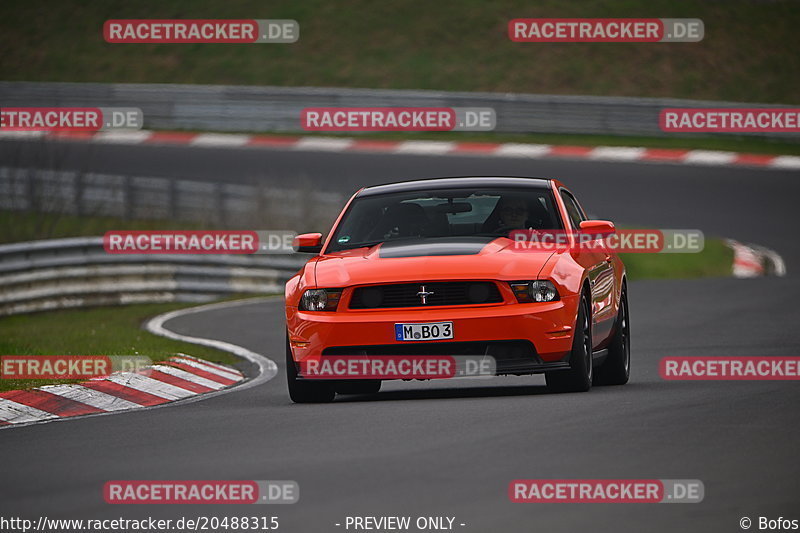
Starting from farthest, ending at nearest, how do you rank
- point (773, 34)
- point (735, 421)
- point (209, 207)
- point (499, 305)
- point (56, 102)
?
point (773, 34)
point (56, 102)
point (209, 207)
point (499, 305)
point (735, 421)

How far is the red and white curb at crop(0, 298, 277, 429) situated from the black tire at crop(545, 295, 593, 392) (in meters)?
2.74

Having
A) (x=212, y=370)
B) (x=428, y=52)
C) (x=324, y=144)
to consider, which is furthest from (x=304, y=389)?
(x=428, y=52)

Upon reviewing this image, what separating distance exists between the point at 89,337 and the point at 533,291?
718 cm

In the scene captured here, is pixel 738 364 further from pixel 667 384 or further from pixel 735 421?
pixel 735 421

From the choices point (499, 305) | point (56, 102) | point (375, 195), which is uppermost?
point (56, 102)

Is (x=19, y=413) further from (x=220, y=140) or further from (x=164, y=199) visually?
(x=220, y=140)

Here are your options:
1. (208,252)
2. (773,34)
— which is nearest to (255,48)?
(773,34)

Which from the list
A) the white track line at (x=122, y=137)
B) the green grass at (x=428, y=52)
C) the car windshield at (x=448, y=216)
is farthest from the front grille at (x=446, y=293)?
the green grass at (x=428, y=52)

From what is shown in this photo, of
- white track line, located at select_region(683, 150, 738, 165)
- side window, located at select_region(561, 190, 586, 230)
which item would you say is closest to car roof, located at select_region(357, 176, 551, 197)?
side window, located at select_region(561, 190, 586, 230)

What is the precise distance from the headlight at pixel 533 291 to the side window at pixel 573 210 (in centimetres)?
146

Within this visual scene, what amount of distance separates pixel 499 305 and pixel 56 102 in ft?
97.1

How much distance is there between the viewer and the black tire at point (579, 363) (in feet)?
34.3

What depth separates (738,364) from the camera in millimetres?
12852

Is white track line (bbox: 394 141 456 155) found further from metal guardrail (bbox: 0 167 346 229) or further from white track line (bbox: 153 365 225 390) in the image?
white track line (bbox: 153 365 225 390)
